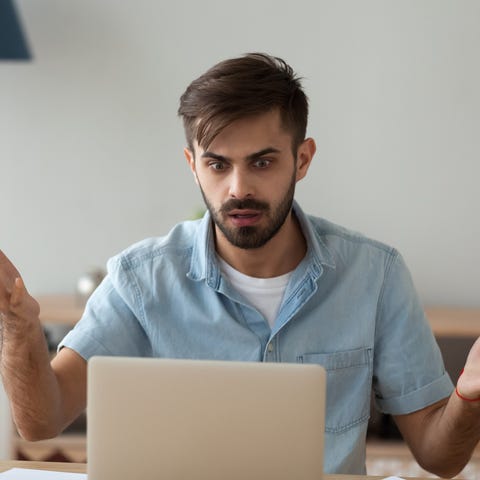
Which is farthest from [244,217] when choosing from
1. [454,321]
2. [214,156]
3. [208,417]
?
[454,321]

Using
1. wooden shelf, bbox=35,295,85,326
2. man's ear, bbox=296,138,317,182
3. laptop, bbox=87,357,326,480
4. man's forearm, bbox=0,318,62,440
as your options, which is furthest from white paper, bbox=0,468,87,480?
wooden shelf, bbox=35,295,85,326

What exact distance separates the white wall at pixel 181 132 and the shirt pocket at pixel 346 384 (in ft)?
4.25

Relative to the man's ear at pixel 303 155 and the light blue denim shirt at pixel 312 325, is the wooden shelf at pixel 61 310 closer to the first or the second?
the light blue denim shirt at pixel 312 325

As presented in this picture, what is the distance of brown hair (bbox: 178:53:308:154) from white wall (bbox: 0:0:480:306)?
1.23m

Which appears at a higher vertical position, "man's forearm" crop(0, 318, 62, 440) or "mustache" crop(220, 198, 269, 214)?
"mustache" crop(220, 198, 269, 214)

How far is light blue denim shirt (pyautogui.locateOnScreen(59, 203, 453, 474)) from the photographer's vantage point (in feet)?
5.40

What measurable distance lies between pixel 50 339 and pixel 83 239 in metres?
0.36

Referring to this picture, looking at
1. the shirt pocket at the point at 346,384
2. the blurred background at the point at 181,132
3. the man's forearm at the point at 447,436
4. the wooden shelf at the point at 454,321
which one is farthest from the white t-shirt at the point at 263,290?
the blurred background at the point at 181,132

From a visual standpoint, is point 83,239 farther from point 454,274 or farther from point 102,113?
point 454,274

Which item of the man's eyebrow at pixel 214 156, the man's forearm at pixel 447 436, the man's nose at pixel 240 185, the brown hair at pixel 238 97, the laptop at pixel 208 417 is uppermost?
the brown hair at pixel 238 97

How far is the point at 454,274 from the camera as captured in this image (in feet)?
9.45

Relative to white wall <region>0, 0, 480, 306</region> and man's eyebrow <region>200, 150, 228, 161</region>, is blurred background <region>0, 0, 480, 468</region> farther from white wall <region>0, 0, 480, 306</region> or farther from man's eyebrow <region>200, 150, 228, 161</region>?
man's eyebrow <region>200, 150, 228, 161</region>

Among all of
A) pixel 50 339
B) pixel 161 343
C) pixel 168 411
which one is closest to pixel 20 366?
pixel 161 343

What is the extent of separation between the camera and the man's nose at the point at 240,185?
5.16 ft
